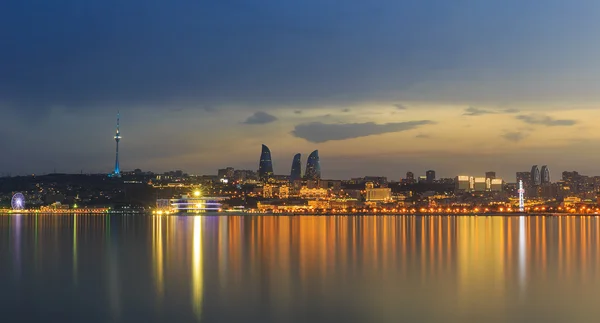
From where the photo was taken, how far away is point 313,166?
141500 mm

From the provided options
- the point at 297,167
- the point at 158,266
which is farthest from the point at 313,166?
the point at 158,266

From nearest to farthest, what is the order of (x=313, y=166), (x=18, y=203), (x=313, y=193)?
(x=18, y=203), (x=313, y=193), (x=313, y=166)

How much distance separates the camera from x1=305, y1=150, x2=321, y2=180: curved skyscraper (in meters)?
140

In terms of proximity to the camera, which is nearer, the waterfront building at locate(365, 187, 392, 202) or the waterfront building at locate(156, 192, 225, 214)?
the waterfront building at locate(156, 192, 225, 214)

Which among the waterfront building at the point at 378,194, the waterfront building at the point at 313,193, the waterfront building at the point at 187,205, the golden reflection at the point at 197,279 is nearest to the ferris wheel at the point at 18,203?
the waterfront building at the point at 187,205

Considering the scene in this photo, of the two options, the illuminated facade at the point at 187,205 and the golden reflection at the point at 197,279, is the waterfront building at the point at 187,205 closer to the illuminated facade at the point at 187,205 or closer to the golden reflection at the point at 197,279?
the illuminated facade at the point at 187,205

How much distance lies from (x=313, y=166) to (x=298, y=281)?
11984cm

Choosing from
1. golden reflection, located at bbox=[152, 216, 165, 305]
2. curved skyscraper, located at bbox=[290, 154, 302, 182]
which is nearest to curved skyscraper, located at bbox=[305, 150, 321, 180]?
curved skyscraper, located at bbox=[290, 154, 302, 182]

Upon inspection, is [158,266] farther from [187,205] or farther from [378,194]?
[378,194]

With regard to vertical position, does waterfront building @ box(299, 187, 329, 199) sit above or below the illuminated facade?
above

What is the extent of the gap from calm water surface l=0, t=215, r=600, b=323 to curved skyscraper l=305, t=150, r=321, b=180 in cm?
10344

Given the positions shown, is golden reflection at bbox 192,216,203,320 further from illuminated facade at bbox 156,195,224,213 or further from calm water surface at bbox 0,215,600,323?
illuminated facade at bbox 156,195,224,213

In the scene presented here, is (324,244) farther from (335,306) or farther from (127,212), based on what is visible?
(127,212)

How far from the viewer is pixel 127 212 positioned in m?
101
